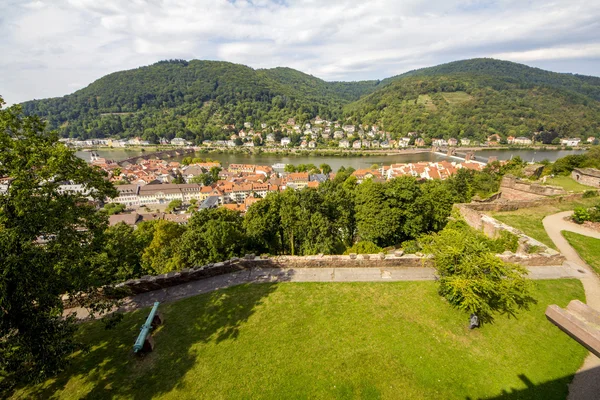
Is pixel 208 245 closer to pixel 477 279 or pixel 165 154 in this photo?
pixel 477 279

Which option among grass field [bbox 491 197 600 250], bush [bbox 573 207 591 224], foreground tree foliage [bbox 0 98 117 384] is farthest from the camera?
bush [bbox 573 207 591 224]

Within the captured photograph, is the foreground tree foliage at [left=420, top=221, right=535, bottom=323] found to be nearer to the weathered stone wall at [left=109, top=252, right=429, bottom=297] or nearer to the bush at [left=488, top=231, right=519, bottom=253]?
Result: the weathered stone wall at [left=109, top=252, right=429, bottom=297]

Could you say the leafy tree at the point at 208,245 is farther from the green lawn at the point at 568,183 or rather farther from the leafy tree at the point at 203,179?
the leafy tree at the point at 203,179

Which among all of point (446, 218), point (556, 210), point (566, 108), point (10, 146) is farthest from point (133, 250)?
point (566, 108)

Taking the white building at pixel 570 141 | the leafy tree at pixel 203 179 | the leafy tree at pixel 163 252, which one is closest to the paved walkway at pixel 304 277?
the leafy tree at pixel 163 252

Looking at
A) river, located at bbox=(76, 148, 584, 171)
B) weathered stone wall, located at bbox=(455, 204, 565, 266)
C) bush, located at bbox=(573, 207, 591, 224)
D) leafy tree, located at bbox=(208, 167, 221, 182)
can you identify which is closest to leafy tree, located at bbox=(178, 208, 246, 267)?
weathered stone wall, located at bbox=(455, 204, 565, 266)

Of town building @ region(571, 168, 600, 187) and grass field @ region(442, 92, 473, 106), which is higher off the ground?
grass field @ region(442, 92, 473, 106)
